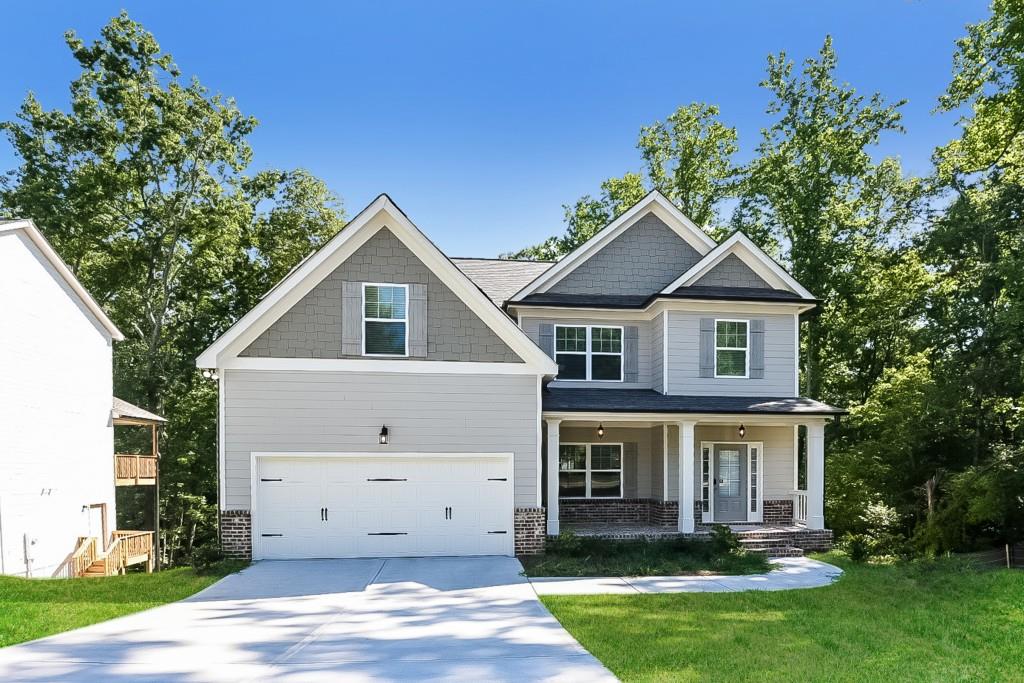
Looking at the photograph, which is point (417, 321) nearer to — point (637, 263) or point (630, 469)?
point (637, 263)

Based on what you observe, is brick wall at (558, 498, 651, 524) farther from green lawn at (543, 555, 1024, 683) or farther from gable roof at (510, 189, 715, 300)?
green lawn at (543, 555, 1024, 683)

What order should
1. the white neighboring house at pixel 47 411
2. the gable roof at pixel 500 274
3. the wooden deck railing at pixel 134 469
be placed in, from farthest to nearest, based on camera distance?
the wooden deck railing at pixel 134 469 < the gable roof at pixel 500 274 < the white neighboring house at pixel 47 411

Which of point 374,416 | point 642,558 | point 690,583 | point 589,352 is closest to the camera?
point 690,583

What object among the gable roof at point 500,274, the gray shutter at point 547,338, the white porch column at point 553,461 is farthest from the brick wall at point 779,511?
the gable roof at point 500,274

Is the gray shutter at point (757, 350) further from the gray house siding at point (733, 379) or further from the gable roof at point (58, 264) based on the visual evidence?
the gable roof at point (58, 264)

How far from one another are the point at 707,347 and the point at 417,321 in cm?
726

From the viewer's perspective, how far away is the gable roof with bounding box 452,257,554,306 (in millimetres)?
18781

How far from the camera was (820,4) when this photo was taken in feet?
A: 63.5

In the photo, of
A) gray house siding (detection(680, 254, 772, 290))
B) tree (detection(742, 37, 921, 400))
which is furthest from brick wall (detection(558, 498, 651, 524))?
tree (detection(742, 37, 921, 400))

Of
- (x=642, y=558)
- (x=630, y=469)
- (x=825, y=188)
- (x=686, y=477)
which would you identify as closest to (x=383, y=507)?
(x=642, y=558)

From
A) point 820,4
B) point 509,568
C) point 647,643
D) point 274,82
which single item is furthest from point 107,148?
point 647,643

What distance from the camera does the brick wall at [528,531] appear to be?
14.1 m

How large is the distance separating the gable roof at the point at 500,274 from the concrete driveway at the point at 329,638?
27.6ft

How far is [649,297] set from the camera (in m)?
17.5
